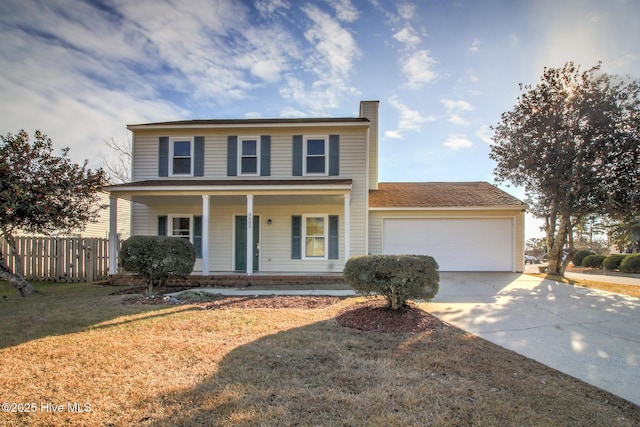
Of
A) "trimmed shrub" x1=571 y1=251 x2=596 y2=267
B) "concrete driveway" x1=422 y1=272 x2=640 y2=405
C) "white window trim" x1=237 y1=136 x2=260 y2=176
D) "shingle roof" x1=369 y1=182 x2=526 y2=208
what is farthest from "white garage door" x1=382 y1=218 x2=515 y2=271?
"trimmed shrub" x1=571 y1=251 x2=596 y2=267

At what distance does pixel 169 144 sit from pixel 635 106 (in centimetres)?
1651

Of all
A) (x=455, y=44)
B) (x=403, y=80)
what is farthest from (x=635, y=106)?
(x=403, y=80)

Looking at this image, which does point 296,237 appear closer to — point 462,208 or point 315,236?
point 315,236

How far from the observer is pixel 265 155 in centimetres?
1248

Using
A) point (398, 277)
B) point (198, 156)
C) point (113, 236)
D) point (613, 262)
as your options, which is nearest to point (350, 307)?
point (398, 277)

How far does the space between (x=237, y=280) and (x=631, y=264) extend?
70.1 ft

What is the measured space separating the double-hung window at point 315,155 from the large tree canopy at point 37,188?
6.78 meters

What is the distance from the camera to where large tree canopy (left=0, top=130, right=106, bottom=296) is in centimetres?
837

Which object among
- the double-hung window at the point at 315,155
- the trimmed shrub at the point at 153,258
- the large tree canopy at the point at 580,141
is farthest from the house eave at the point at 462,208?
the trimmed shrub at the point at 153,258

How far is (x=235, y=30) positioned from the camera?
865 cm

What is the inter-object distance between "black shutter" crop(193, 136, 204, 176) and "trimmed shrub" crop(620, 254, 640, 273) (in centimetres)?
2290

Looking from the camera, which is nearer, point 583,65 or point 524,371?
point 524,371

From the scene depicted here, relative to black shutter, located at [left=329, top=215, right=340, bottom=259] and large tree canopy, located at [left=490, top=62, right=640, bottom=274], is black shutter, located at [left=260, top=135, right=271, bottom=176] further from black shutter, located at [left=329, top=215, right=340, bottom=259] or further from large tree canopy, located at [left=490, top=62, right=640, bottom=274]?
large tree canopy, located at [left=490, top=62, right=640, bottom=274]

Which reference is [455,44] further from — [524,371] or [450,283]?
[524,371]
